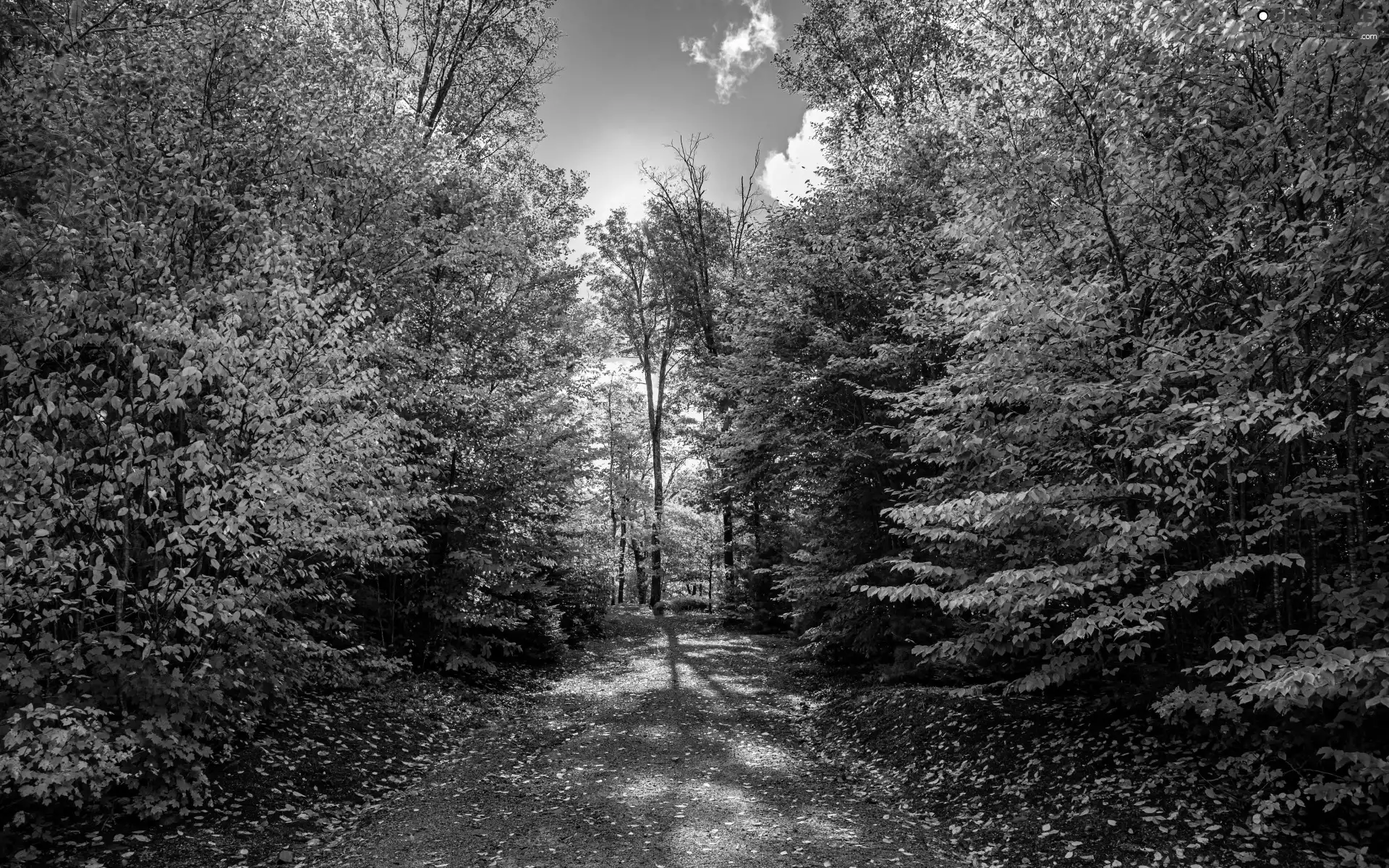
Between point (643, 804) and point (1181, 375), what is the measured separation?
5.61 m

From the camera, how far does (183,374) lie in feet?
15.3

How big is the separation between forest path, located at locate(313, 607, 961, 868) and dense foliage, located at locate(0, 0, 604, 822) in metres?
1.74

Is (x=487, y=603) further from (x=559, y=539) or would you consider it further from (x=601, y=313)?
(x=601, y=313)

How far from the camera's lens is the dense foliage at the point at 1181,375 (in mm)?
4277

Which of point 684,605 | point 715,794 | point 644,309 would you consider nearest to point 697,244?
point 644,309

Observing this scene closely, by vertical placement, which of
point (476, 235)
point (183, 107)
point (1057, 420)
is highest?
point (476, 235)

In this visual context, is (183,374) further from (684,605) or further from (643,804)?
(684,605)

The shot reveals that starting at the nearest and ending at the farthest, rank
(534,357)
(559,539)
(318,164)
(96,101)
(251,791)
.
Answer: (96,101), (251,791), (318,164), (534,357), (559,539)

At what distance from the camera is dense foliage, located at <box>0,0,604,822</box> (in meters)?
4.48

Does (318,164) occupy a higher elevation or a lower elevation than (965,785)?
higher

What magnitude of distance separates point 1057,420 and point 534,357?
913cm

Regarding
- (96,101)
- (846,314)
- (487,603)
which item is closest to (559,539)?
(487,603)

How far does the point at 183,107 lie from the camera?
5.98 m

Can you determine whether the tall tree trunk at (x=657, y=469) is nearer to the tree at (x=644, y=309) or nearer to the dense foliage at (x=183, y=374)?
the tree at (x=644, y=309)
